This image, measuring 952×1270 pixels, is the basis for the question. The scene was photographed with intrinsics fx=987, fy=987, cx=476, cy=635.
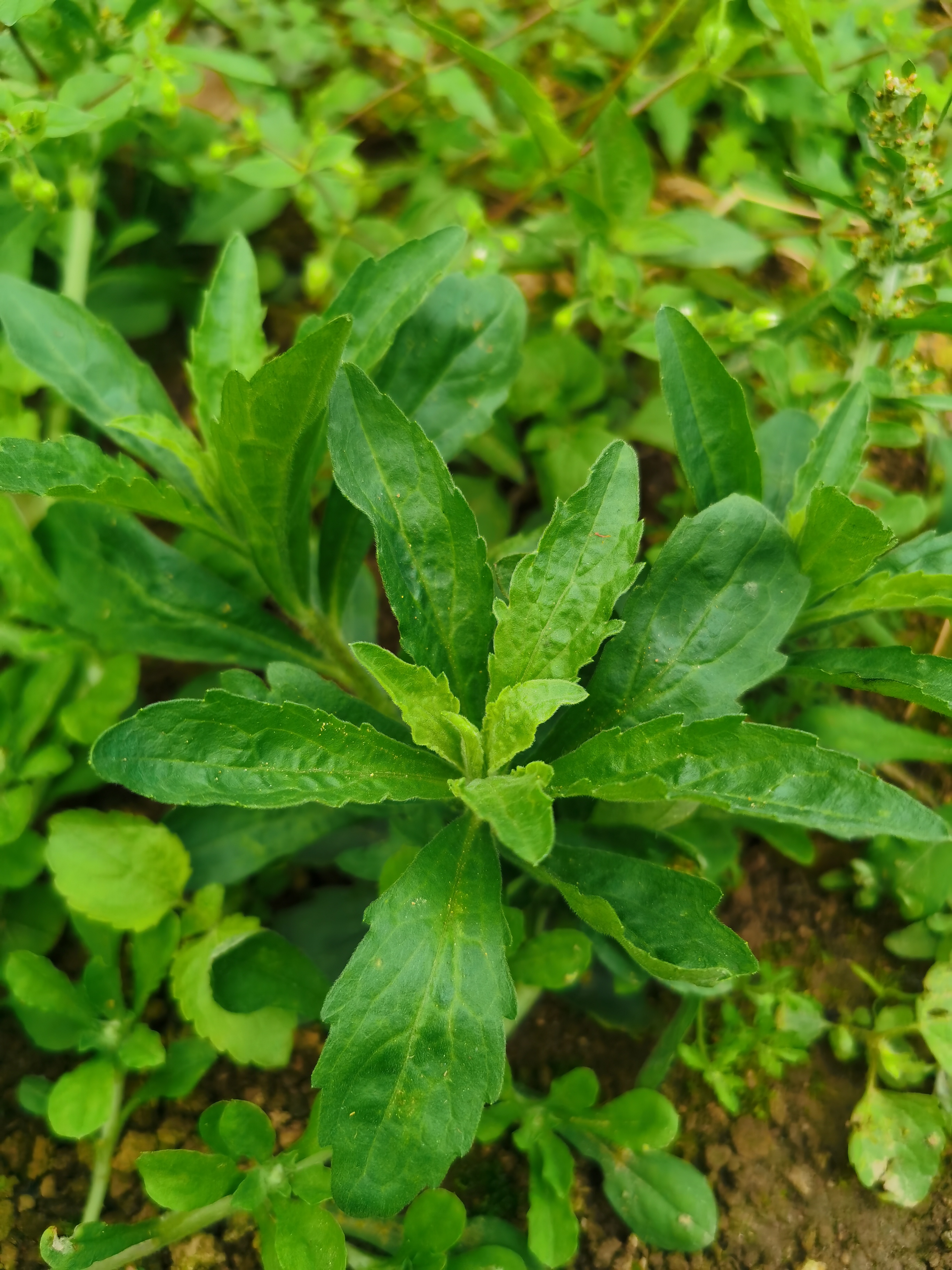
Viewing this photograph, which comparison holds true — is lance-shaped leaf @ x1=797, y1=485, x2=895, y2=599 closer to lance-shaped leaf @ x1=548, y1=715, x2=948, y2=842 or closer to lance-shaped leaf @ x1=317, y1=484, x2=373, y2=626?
lance-shaped leaf @ x1=548, y1=715, x2=948, y2=842

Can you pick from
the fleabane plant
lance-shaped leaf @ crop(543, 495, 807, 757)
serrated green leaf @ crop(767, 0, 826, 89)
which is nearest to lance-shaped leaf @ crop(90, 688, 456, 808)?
the fleabane plant

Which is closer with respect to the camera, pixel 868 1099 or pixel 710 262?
pixel 868 1099

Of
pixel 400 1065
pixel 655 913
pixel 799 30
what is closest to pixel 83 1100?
pixel 400 1065

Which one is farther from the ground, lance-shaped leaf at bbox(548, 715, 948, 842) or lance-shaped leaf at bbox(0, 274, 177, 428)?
lance-shaped leaf at bbox(0, 274, 177, 428)

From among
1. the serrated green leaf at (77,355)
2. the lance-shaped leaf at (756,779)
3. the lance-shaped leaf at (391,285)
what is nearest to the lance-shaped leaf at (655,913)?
the lance-shaped leaf at (756,779)

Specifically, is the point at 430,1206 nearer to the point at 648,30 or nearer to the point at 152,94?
the point at 152,94

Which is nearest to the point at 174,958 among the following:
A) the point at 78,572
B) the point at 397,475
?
the point at 78,572
